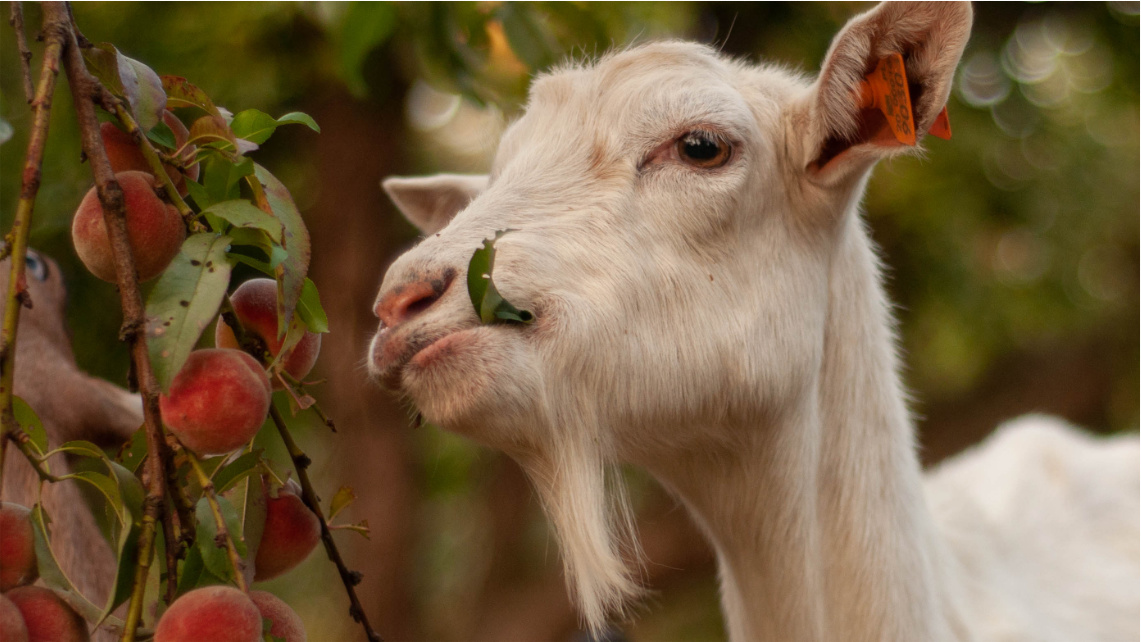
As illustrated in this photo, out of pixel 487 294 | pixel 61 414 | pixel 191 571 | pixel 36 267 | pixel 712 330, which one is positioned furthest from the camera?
pixel 36 267

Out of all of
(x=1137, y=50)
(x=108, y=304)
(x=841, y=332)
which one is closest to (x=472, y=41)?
(x=841, y=332)

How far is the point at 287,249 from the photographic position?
98 cm

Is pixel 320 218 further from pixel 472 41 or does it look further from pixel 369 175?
pixel 472 41

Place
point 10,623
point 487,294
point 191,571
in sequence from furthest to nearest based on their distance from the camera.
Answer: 1. point 487,294
2. point 191,571
3. point 10,623

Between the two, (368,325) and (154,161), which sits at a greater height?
(154,161)

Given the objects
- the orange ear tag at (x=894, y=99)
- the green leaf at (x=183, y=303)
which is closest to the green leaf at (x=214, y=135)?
the green leaf at (x=183, y=303)

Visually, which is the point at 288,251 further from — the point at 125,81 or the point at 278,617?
the point at 278,617

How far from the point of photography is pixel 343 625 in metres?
6.57

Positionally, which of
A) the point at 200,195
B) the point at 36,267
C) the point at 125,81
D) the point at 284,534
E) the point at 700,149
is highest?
the point at 125,81

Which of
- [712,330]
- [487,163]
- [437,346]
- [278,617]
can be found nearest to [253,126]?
[437,346]

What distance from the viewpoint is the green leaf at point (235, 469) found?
1.03 m

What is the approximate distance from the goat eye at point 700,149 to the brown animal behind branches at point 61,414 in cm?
125

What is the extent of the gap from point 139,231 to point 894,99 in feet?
4.21

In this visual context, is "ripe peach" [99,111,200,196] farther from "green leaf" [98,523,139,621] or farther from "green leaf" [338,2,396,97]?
"green leaf" [338,2,396,97]
